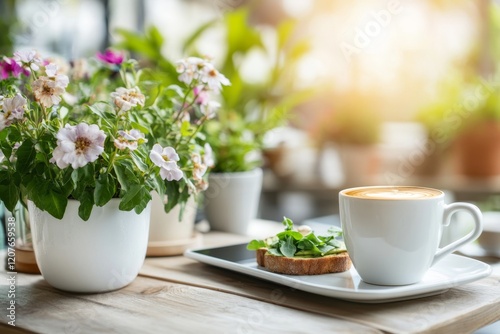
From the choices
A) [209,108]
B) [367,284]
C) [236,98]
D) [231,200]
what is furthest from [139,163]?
[236,98]

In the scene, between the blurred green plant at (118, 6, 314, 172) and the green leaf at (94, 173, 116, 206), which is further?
the blurred green plant at (118, 6, 314, 172)

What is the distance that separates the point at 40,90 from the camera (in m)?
0.89

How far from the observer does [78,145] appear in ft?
2.74

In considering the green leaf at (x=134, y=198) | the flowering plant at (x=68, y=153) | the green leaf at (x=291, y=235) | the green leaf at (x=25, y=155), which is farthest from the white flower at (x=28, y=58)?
the green leaf at (x=291, y=235)

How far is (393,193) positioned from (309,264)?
0.16 metres

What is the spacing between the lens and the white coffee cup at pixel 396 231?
2.81 ft

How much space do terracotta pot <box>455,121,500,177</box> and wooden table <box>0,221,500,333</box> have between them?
2.51 m

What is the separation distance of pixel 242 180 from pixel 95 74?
39 centimetres

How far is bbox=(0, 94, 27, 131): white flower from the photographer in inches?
34.6

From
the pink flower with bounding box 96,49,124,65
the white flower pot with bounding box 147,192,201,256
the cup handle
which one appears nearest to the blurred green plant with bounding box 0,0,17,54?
the pink flower with bounding box 96,49,124,65

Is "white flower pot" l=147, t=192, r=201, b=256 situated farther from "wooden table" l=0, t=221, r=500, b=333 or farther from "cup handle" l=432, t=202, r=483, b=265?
"cup handle" l=432, t=202, r=483, b=265

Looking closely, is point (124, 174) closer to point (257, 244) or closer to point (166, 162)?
point (166, 162)

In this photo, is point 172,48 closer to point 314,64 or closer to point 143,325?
point 314,64

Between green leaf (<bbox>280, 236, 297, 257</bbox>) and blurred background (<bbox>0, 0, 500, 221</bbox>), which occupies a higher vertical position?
blurred background (<bbox>0, 0, 500, 221</bbox>)
